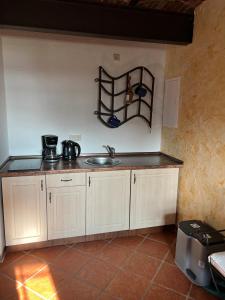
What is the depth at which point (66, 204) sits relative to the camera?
229cm

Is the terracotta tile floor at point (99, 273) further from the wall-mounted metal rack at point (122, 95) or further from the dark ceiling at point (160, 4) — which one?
the dark ceiling at point (160, 4)

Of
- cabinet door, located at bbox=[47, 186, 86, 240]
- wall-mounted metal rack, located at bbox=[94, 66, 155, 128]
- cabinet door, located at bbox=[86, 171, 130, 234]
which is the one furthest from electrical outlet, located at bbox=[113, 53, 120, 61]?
cabinet door, located at bbox=[47, 186, 86, 240]

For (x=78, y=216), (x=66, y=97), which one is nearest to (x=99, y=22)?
(x=66, y=97)

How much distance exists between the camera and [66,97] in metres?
2.69

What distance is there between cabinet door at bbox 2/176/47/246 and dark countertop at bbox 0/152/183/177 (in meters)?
0.06

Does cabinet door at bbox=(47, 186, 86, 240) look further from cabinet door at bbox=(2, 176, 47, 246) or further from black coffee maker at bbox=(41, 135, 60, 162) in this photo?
black coffee maker at bbox=(41, 135, 60, 162)

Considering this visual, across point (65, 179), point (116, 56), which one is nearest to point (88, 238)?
point (65, 179)

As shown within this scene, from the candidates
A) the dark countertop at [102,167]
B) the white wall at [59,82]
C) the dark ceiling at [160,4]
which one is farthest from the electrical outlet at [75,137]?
the dark ceiling at [160,4]

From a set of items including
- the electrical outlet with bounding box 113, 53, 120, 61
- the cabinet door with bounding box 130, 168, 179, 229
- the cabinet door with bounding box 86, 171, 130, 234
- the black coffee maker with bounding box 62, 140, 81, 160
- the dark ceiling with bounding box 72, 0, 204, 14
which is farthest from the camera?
the electrical outlet with bounding box 113, 53, 120, 61

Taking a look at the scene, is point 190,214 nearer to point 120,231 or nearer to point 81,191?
point 120,231

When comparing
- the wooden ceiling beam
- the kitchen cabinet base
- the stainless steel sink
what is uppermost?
the wooden ceiling beam

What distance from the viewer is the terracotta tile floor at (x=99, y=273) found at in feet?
5.84

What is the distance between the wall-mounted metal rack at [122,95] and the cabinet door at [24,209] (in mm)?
1124

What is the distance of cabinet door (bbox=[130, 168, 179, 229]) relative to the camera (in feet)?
8.09
